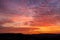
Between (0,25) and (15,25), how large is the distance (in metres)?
0.09

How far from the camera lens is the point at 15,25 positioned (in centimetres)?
99

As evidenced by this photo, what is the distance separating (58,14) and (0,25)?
386 mm

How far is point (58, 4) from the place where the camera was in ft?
3.62

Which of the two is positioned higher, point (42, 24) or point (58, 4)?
point (58, 4)

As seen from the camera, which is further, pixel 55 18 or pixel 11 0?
pixel 11 0

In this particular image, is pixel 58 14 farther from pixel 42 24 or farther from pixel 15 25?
pixel 15 25

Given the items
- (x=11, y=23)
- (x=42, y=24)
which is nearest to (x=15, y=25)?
(x=11, y=23)
